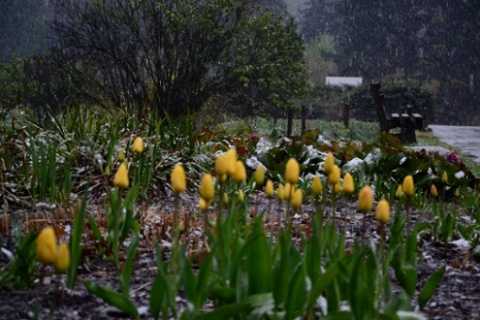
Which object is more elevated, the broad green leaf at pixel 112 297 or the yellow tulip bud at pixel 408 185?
the yellow tulip bud at pixel 408 185

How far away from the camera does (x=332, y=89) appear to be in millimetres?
34125

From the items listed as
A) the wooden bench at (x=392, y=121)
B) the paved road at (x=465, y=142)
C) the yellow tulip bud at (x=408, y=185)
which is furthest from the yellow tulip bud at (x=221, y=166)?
the wooden bench at (x=392, y=121)

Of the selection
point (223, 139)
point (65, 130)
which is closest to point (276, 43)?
point (223, 139)

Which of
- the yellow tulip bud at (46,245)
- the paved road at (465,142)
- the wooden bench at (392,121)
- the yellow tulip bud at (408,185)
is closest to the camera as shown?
the yellow tulip bud at (46,245)

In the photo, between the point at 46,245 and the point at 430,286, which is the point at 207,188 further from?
the point at 430,286

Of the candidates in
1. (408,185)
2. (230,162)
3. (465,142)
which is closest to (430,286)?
(408,185)

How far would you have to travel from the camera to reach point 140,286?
2.43 m

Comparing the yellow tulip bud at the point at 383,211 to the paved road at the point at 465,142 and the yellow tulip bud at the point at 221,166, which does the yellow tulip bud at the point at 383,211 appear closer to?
the yellow tulip bud at the point at 221,166

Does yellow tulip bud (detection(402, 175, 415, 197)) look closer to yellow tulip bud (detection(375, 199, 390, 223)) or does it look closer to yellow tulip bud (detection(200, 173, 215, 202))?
yellow tulip bud (detection(375, 199, 390, 223))

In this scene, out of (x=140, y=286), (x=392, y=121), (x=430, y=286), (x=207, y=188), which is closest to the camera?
(x=207, y=188)

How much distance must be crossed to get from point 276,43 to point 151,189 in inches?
342

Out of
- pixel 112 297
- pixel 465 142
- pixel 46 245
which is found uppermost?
pixel 46 245

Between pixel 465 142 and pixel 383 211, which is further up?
pixel 383 211

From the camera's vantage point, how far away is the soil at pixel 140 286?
2148 millimetres
